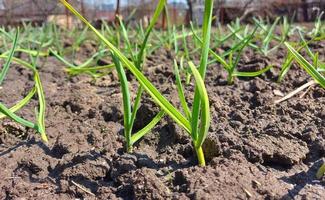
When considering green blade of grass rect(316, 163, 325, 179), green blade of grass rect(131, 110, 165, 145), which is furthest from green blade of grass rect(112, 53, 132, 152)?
green blade of grass rect(316, 163, 325, 179)

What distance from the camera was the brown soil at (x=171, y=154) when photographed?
0.81 m

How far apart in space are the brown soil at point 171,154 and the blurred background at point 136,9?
7.51 feet

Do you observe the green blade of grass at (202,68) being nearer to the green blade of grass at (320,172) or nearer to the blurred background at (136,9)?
the green blade of grass at (320,172)

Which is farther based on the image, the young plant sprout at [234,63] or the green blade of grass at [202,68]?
the young plant sprout at [234,63]

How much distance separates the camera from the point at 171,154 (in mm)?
963

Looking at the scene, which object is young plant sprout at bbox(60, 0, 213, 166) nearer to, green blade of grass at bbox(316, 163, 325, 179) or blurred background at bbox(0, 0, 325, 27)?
green blade of grass at bbox(316, 163, 325, 179)

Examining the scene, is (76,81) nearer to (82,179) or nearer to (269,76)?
(269,76)

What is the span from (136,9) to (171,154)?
14.9 feet

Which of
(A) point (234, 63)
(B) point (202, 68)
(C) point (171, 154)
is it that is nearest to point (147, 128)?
(C) point (171, 154)

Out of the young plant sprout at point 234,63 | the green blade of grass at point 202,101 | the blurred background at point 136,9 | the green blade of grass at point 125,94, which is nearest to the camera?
the green blade of grass at point 202,101

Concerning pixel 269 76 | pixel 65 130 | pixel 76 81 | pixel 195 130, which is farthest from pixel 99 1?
pixel 195 130

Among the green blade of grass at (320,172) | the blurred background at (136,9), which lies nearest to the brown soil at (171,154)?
the green blade of grass at (320,172)

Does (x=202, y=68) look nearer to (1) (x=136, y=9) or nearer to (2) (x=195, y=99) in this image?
(2) (x=195, y=99)

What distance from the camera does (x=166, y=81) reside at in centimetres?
168
